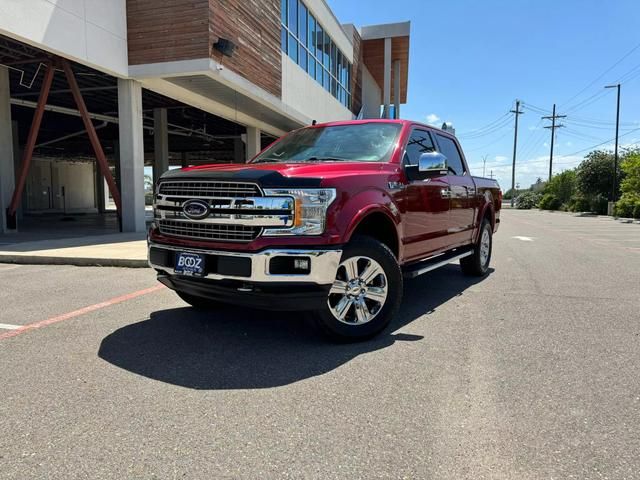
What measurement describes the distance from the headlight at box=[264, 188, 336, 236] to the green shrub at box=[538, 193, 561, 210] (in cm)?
5216

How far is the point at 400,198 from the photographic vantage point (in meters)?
4.75

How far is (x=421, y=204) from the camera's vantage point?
522 centimetres

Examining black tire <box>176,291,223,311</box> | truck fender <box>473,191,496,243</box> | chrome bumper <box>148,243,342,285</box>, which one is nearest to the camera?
chrome bumper <box>148,243,342,285</box>

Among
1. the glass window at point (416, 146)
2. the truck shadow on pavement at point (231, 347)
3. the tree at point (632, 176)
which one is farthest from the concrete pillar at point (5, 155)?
the tree at point (632, 176)

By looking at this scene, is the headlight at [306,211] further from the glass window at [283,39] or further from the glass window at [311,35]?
the glass window at [311,35]

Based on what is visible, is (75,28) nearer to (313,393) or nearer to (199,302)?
(199,302)

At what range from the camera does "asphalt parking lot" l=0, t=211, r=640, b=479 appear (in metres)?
2.40

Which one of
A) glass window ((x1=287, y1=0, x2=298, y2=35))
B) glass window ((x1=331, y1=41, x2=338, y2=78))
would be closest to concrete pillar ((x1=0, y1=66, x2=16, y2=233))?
glass window ((x1=287, y1=0, x2=298, y2=35))

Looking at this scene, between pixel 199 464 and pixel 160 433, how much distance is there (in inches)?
15.8

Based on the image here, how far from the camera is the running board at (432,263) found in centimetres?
504

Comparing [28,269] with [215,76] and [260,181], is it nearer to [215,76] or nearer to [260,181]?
[260,181]

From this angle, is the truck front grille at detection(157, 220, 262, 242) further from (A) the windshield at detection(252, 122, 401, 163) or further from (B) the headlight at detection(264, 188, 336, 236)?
(A) the windshield at detection(252, 122, 401, 163)

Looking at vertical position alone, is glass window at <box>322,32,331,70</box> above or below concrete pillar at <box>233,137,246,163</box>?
above

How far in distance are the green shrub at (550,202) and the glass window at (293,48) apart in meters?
39.3
